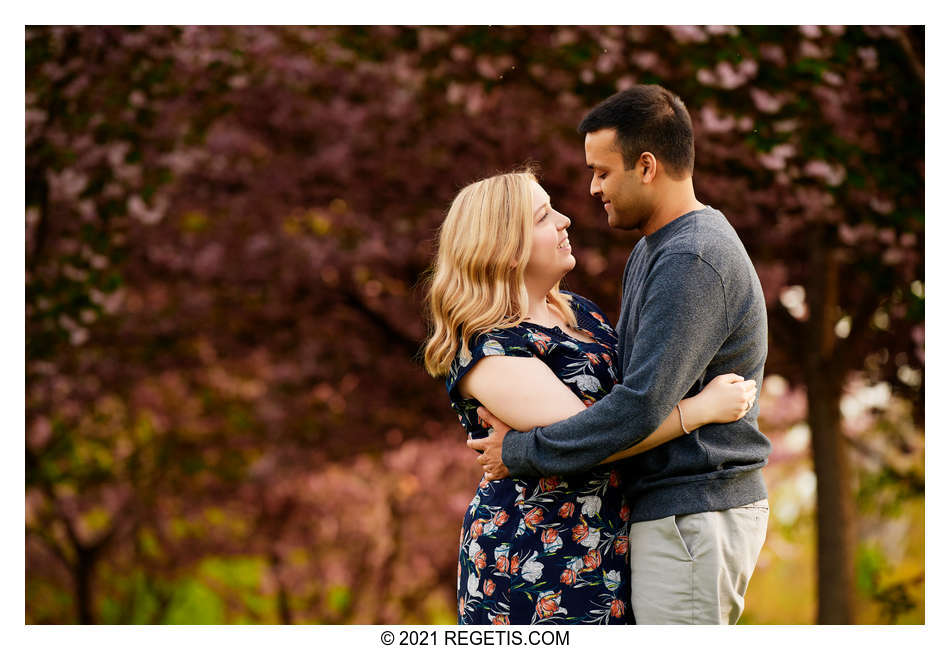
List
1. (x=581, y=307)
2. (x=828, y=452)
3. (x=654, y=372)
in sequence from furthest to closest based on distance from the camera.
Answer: (x=828, y=452)
(x=581, y=307)
(x=654, y=372)

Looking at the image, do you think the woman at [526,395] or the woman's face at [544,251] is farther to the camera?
the woman's face at [544,251]

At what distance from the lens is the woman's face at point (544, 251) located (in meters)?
2.68

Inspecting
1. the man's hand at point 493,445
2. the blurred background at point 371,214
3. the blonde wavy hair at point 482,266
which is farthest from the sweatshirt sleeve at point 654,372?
the blurred background at point 371,214

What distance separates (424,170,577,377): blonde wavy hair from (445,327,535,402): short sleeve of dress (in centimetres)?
2

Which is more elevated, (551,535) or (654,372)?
(654,372)

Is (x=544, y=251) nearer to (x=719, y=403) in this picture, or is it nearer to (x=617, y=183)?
(x=617, y=183)

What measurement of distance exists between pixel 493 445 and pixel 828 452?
3.94 metres

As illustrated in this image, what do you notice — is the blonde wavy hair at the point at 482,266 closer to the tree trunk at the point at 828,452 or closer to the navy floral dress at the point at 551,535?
the navy floral dress at the point at 551,535

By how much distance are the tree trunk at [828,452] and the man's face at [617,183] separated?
3469 mm

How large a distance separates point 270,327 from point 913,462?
482cm

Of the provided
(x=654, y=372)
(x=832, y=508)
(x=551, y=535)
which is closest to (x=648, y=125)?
(x=654, y=372)

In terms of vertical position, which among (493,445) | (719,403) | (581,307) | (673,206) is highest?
(673,206)

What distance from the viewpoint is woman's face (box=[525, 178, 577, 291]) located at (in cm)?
268

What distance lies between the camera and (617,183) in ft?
8.87
